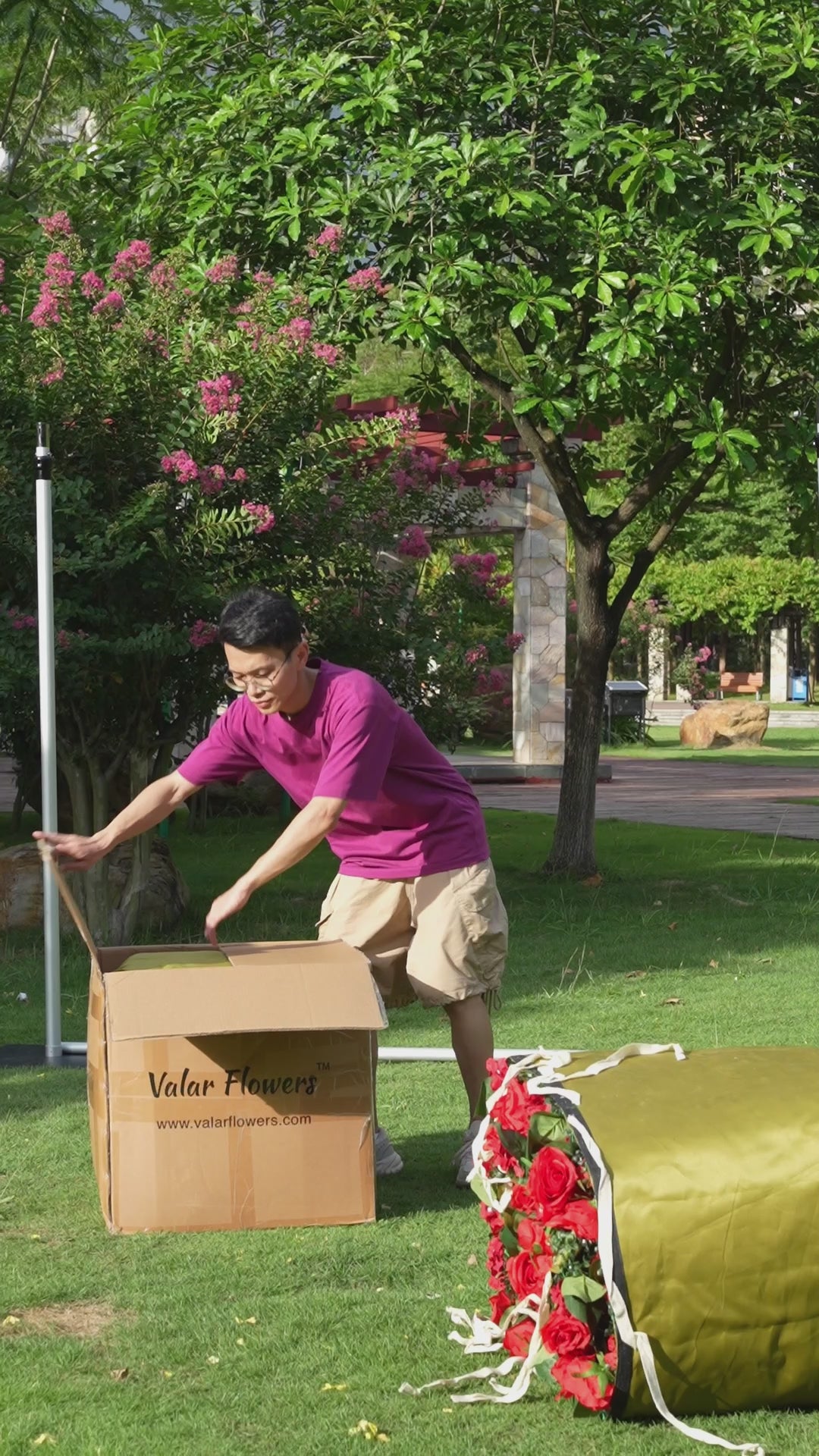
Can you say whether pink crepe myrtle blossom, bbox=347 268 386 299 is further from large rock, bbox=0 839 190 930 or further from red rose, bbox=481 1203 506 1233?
red rose, bbox=481 1203 506 1233

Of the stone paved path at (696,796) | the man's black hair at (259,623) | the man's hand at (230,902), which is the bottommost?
the stone paved path at (696,796)

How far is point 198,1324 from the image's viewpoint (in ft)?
13.4

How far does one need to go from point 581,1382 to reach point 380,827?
193 centimetres

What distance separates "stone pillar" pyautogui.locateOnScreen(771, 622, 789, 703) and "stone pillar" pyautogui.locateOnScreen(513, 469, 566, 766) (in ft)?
105

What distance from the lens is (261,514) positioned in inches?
357

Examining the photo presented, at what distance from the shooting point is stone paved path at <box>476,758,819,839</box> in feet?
55.7

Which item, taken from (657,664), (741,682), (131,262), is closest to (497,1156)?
(131,262)

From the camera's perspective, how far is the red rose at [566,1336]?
3531 mm

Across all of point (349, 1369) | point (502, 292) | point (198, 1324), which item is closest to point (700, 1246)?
point (349, 1369)

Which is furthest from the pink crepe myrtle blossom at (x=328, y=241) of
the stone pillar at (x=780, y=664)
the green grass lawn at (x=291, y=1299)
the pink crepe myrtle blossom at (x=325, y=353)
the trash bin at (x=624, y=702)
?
the stone pillar at (x=780, y=664)

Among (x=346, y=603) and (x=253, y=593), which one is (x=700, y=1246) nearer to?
(x=253, y=593)

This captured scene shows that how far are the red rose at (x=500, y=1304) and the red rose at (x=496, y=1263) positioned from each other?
2 centimetres

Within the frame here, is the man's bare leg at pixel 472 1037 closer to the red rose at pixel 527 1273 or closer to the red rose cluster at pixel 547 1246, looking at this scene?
the red rose cluster at pixel 547 1246

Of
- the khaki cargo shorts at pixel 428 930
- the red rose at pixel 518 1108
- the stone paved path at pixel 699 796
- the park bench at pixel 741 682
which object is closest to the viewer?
the red rose at pixel 518 1108
